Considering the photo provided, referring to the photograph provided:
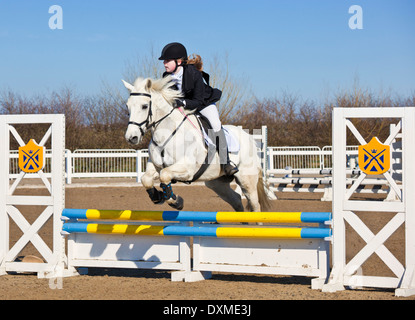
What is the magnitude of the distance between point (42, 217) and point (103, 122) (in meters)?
19.3

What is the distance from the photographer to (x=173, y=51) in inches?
200

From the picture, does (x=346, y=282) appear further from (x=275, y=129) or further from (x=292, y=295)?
(x=275, y=129)

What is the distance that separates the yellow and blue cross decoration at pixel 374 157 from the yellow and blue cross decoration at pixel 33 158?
109 inches

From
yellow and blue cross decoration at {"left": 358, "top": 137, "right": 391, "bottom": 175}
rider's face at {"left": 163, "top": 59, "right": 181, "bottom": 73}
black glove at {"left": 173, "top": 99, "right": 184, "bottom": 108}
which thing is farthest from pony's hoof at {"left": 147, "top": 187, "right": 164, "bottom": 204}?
yellow and blue cross decoration at {"left": 358, "top": 137, "right": 391, "bottom": 175}

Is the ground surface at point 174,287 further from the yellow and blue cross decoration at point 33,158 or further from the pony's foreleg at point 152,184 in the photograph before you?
the yellow and blue cross decoration at point 33,158

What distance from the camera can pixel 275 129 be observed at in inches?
1010

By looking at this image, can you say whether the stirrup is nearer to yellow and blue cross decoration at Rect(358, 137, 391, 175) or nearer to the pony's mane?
the pony's mane

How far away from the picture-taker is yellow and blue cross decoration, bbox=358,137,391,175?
413 cm

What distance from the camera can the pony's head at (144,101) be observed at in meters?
4.51

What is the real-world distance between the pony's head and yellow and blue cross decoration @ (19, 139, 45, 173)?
1.02m

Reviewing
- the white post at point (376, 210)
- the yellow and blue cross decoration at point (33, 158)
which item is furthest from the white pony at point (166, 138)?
the white post at point (376, 210)

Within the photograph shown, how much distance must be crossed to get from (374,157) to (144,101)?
1.88 m
